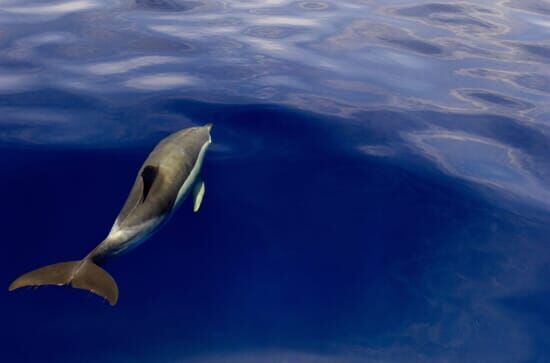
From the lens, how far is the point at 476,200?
700 centimetres

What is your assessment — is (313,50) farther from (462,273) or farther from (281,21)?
(462,273)

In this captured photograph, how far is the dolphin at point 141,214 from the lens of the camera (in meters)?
4.63

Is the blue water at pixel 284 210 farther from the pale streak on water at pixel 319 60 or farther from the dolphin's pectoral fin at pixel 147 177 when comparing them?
the dolphin's pectoral fin at pixel 147 177

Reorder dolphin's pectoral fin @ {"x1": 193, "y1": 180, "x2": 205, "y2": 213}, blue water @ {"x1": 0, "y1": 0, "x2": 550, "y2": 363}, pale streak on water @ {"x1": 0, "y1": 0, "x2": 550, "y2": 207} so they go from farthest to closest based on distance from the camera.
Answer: pale streak on water @ {"x1": 0, "y1": 0, "x2": 550, "y2": 207}, dolphin's pectoral fin @ {"x1": 193, "y1": 180, "x2": 205, "y2": 213}, blue water @ {"x1": 0, "y1": 0, "x2": 550, "y2": 363}

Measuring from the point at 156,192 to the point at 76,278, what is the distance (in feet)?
3.45

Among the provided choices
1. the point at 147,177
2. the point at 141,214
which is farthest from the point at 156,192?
the point at 141,214

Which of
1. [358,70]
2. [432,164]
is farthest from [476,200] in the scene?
[358,70]

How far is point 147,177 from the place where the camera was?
5.12m

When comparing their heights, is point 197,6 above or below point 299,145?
above

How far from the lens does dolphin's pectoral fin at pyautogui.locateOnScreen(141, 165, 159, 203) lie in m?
5.06

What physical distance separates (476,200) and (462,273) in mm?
1037

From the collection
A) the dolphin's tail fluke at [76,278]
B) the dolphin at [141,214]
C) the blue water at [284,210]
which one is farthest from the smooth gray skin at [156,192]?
the blue water at [284,210]

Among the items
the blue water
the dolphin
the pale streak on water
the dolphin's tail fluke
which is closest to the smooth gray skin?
the dolphin

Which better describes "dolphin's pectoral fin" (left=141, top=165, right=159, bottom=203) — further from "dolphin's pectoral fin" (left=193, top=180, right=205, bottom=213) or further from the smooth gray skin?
"dolphin's pectoral fin" (left=193, top=180, right=205, bottom=213)
